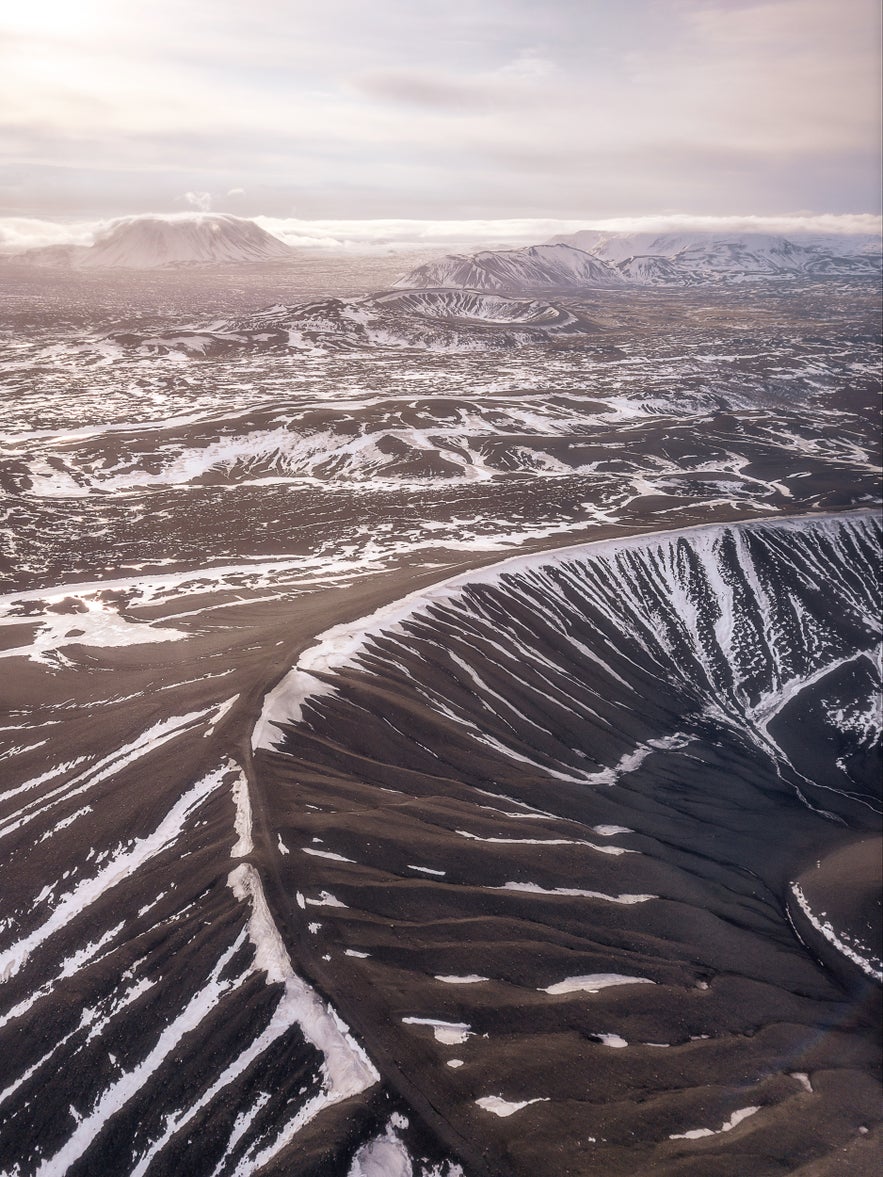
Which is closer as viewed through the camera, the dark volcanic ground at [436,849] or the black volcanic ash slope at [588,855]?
the dark volcanic ground at [436,849]

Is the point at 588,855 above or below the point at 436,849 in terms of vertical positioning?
below

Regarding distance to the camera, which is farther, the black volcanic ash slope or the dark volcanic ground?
the black volcanic ash slope

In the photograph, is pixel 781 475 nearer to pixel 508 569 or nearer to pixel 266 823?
pixel 508 569

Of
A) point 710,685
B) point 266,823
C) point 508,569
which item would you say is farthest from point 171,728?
point 710,685

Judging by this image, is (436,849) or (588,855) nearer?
(436,849)
